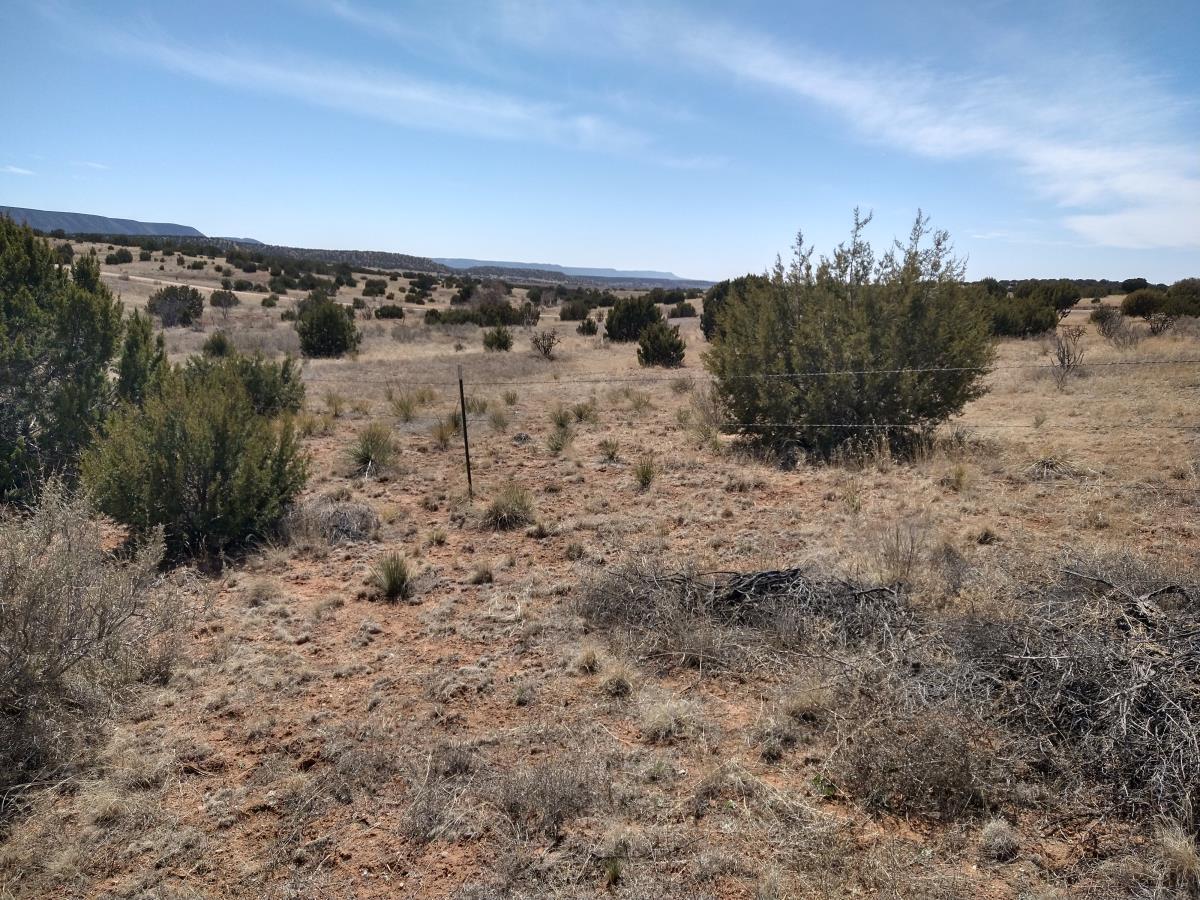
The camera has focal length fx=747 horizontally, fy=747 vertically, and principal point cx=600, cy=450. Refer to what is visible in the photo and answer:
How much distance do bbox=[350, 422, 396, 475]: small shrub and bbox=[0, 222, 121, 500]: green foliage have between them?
2.92 meters

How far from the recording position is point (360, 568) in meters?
6.80

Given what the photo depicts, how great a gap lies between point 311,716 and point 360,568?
2559mm

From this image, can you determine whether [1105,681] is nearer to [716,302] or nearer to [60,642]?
[60,642]

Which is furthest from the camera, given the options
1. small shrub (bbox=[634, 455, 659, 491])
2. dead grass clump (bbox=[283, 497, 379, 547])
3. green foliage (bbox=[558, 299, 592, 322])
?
green foliage (bbox=[558, 299, 592, 322])

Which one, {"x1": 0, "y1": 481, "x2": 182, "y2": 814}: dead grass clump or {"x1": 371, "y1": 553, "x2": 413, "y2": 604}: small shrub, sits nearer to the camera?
{"x1": 0, "y1": 481, "x2": 182, "y2": 814}: dead grass clump

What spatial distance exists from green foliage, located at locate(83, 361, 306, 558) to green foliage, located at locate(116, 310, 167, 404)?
1491mm

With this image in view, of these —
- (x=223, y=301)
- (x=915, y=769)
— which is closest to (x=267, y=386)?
(x=915, y=769)

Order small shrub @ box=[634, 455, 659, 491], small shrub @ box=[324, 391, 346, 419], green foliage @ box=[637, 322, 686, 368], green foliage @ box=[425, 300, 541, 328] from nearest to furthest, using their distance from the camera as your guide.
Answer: small shrub @ box=[634, 455, 659, 491]
small shrub @ box=[324, 391, 346, 419]
green foliage @ box=[637, 322, 686, 368]
green foliage @ box=[425, 300, 541, 328]

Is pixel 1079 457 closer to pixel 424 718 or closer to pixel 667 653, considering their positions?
pixel 667 653

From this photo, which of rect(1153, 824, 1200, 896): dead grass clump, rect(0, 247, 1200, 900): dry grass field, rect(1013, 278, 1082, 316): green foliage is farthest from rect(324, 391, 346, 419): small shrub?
rect(1013, 278, 1082, 316): green foliage

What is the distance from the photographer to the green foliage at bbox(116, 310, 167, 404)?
8.73 metres

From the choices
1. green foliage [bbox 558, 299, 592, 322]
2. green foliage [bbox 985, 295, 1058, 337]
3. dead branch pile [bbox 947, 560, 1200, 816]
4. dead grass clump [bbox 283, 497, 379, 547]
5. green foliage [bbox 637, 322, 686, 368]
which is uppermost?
green foliage [bbox 985, 295, 1058, 337]

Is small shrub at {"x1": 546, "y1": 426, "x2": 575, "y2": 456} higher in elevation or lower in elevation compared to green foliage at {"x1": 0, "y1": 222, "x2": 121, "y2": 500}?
lower

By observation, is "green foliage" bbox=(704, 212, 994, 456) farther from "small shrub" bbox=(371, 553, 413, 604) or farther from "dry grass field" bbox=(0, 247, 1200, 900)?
"small shrub" bbox=(371, 553, 413, 604)
